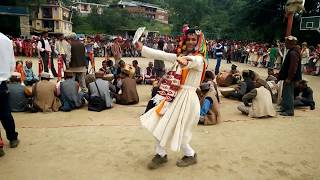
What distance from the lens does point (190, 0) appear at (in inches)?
1885

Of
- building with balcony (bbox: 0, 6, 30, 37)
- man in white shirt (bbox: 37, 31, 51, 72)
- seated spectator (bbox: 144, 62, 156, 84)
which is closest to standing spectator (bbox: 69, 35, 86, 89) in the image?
man in white shirt (bbox: 37, 31, 51, 72)

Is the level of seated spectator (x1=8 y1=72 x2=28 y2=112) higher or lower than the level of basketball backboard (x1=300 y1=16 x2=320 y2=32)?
lower

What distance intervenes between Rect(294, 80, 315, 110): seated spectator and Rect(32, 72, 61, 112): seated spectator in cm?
559

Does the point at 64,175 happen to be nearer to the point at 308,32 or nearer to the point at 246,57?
the point at 246,57

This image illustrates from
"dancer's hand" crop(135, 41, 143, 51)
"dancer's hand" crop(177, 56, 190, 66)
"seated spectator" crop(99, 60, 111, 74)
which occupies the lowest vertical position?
"seated spectator" crop(99, 60, 111, 74)

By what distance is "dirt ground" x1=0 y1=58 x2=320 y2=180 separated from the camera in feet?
14.1

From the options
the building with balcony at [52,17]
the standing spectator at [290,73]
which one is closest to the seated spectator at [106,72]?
the standing spectator at [290,73]

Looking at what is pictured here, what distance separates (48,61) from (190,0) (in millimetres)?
38385

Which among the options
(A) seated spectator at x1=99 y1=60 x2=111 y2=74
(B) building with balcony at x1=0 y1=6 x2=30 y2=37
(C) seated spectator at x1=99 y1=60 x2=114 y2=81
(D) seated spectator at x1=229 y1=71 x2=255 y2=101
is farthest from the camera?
(B) building with balcony at x1=0 y1=6 x2=30 y2=37

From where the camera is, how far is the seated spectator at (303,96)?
838 cm

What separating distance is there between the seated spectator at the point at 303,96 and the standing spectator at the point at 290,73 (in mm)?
824

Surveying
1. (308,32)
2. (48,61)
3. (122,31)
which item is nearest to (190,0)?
(122,31)

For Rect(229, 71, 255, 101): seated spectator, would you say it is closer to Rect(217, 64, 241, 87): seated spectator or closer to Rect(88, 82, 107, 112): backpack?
Rect(217, 64, 241, 87): seated spectator

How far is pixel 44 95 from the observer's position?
7.33 m
